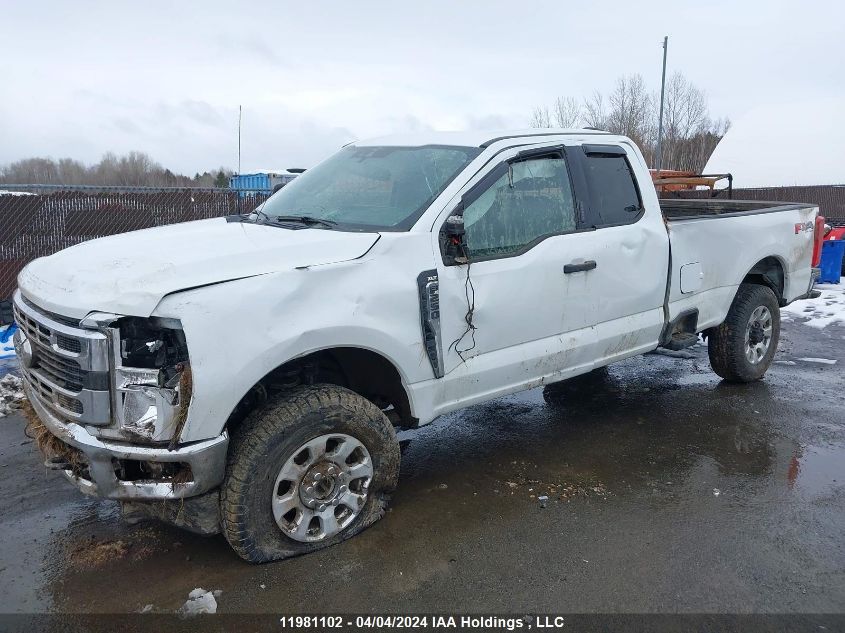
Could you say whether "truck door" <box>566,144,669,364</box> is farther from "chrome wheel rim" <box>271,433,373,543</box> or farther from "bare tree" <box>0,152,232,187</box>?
"bare tree" <box>0,152,232,187</box>

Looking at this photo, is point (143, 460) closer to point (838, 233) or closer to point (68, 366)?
point (68, 366)

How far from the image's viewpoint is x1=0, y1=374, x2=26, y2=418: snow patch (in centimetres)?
552

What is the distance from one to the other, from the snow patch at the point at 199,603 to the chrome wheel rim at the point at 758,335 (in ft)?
15.3

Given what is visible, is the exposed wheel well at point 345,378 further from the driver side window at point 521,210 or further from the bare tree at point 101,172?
the bare tree at point 101,172

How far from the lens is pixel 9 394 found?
5766mm

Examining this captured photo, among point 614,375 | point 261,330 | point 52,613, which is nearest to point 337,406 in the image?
point 261,330

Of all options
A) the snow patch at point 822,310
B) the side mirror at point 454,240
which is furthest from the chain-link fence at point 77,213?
the snow patch at point 822,310

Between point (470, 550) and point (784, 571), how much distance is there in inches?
57.2

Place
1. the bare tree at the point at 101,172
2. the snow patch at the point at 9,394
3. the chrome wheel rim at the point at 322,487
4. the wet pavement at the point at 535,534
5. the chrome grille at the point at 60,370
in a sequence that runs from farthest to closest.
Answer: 1. the bare tree at the point at 101,172
2. the snow patch at the point at 9,394
3. the chrome wheel rim at the point at 322,487
4. the wet pavement at the point at 535,534
5. the chrome grille at the point at 60,370

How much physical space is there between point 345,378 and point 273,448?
79 centimetres

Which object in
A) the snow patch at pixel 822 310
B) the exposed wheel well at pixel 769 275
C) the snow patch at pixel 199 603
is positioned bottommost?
the snow patch at pixel 199 603

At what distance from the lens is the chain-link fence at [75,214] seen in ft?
30.6

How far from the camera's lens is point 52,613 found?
3.01 metres

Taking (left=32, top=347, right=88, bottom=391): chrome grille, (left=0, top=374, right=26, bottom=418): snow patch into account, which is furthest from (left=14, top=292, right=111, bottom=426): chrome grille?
(left=0, top=374, right=26, bottom=418): snow patch
